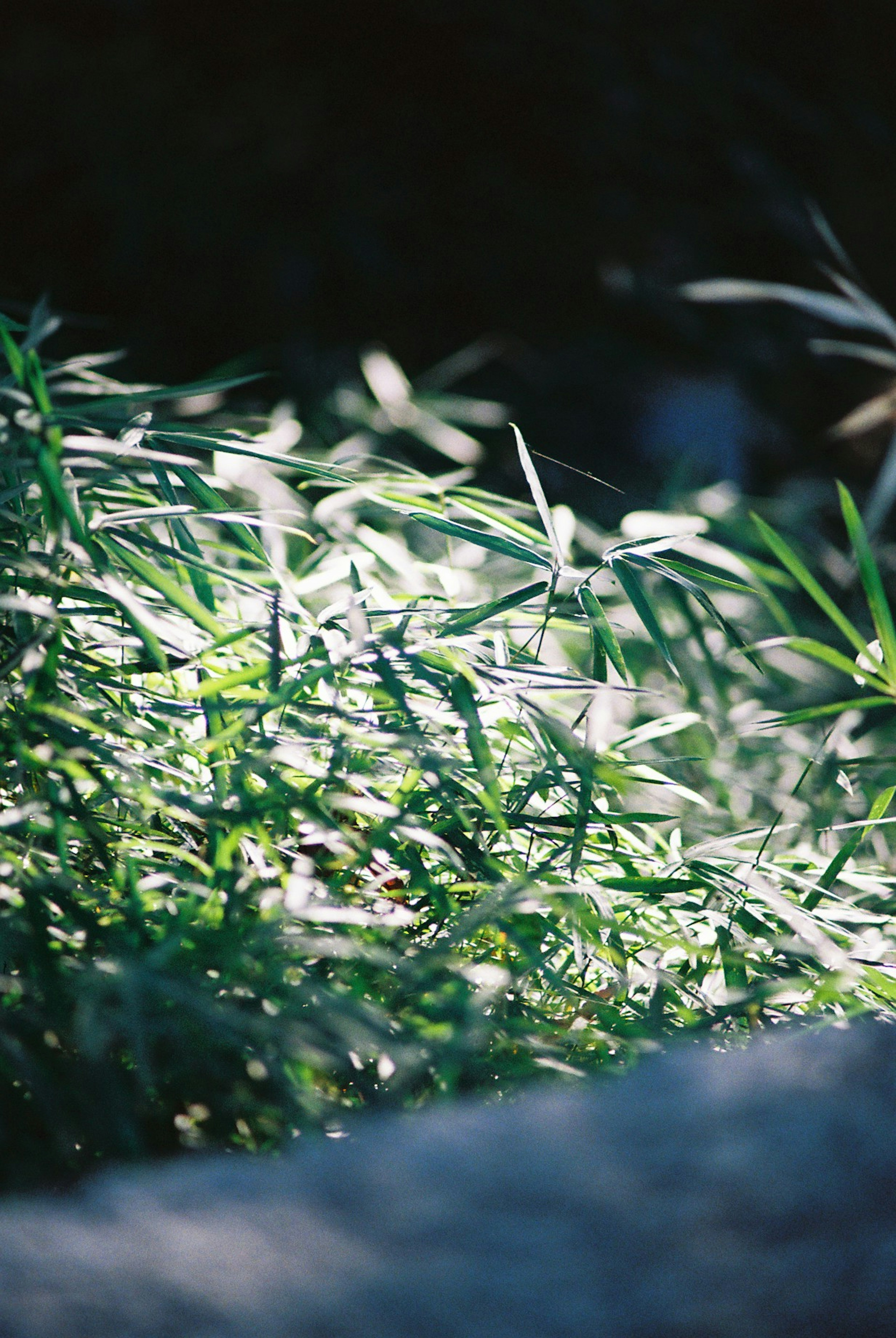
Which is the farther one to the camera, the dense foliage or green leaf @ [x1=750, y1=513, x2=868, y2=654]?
green leaf @ [x1=750, y1=513, x2=868, y2=654]

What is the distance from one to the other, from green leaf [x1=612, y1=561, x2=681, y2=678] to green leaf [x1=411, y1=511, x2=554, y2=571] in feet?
0.17

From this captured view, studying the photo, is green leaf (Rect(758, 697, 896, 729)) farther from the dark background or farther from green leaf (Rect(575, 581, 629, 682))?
the dark background

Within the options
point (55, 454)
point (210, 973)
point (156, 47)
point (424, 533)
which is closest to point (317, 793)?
point (210, 973)

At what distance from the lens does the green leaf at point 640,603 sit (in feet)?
2.10

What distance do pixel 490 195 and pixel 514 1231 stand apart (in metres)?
2.00

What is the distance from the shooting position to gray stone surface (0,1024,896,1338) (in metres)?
0.31

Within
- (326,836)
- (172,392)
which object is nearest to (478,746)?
(326,836)

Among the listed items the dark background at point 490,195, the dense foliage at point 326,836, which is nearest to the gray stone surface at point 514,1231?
the dense foliage at point 326,836

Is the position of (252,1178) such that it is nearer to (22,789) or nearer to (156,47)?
(22,789)

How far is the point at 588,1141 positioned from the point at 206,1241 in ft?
0.48

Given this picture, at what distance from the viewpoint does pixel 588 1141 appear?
0.36 m

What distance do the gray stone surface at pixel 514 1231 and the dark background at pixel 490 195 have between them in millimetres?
1440

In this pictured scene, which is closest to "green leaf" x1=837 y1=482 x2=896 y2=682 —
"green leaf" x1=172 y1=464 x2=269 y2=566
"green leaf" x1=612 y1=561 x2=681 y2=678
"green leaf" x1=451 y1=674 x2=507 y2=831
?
"green leaf" x1=612 y1=561 x2=681 y2=678

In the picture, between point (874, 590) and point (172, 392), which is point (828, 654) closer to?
point (874, 590)
